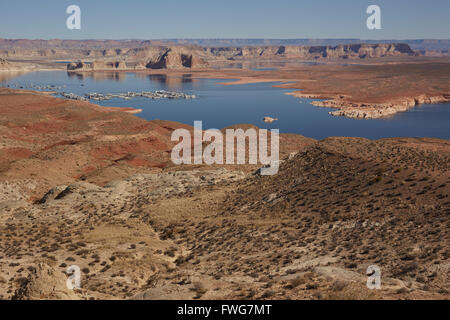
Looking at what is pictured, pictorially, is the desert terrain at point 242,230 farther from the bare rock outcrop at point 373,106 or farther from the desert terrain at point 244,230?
the bare rock outcrop at point 373,106

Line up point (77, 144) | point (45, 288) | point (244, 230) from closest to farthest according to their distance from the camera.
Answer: point (45, 288)
point (244, 230)
point (77, 144)

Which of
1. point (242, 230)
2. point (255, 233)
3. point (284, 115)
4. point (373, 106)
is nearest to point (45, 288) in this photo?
point (255, 233)

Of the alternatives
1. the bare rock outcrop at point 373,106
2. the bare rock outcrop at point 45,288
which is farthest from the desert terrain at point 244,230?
the bare rock outcrop at point 373,106

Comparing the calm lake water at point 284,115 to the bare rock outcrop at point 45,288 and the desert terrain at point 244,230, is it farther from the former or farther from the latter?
the bare rock outcrop at point 45,288

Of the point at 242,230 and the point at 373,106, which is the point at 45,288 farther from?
the point at 373,106

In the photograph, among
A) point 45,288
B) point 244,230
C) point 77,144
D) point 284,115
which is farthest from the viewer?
point 284,115

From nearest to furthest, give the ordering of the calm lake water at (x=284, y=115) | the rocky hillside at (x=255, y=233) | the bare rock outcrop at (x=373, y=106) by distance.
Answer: the rocky hillside at (x=255, y=233)
the calm lake water at (x=284, y=115)
the bare rock outcrop at (x=373, y=106)

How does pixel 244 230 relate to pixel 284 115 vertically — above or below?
below

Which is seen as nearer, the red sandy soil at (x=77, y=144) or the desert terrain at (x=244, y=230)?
the desert terrain at (x=244, y=230)

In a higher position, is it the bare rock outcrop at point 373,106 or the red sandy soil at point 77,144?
the bare rock outcrop at point 373,106

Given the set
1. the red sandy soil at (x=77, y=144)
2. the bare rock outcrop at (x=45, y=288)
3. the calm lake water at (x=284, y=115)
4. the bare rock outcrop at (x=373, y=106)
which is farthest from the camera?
the bare rock outcrop at (x=373, y=106)

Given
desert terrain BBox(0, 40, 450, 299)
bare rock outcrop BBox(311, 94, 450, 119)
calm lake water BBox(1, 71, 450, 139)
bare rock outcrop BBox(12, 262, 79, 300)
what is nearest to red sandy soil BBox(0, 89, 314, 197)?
desert terrain BBox(0, 40, 450, 299)
